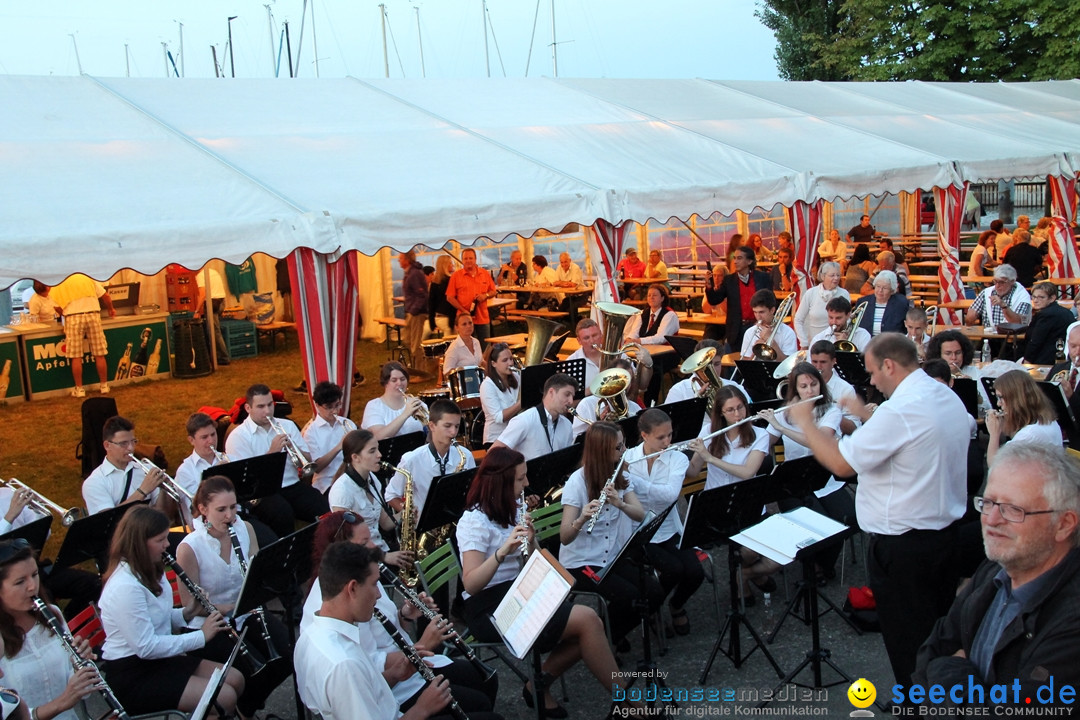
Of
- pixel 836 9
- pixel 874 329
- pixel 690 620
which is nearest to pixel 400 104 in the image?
pixel 874 329

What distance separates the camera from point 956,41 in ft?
83.6

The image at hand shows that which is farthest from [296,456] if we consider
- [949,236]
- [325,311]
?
[949,236]

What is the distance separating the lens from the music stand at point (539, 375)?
29.2ft

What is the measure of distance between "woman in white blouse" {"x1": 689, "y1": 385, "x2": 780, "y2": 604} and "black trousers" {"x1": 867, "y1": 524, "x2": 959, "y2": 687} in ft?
6.87

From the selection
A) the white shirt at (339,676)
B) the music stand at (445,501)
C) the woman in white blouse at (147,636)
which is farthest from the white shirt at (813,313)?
the white shirt at (339,676)

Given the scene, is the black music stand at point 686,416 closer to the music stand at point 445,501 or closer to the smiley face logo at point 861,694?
the music stand at point 445,501

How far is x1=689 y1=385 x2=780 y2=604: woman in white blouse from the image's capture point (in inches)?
268

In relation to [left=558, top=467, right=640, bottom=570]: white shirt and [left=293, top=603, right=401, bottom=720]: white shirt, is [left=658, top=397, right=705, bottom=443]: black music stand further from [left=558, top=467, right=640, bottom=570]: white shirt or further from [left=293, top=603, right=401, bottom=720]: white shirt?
[left=293, top=603, right=401, bottom=720]: white shirt

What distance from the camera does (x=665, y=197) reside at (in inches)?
429

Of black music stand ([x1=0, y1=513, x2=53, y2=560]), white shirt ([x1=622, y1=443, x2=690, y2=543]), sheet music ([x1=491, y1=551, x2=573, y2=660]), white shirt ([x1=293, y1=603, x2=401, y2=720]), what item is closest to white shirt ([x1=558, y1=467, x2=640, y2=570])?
white shirt ([x1=622, y1=443, x2=690, y2=543])

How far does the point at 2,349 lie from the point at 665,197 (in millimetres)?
9083

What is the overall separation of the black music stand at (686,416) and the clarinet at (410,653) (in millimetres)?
3500

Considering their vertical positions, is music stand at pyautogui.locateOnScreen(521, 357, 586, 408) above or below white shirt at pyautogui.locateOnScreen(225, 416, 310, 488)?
above

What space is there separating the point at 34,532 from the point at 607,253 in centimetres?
659
